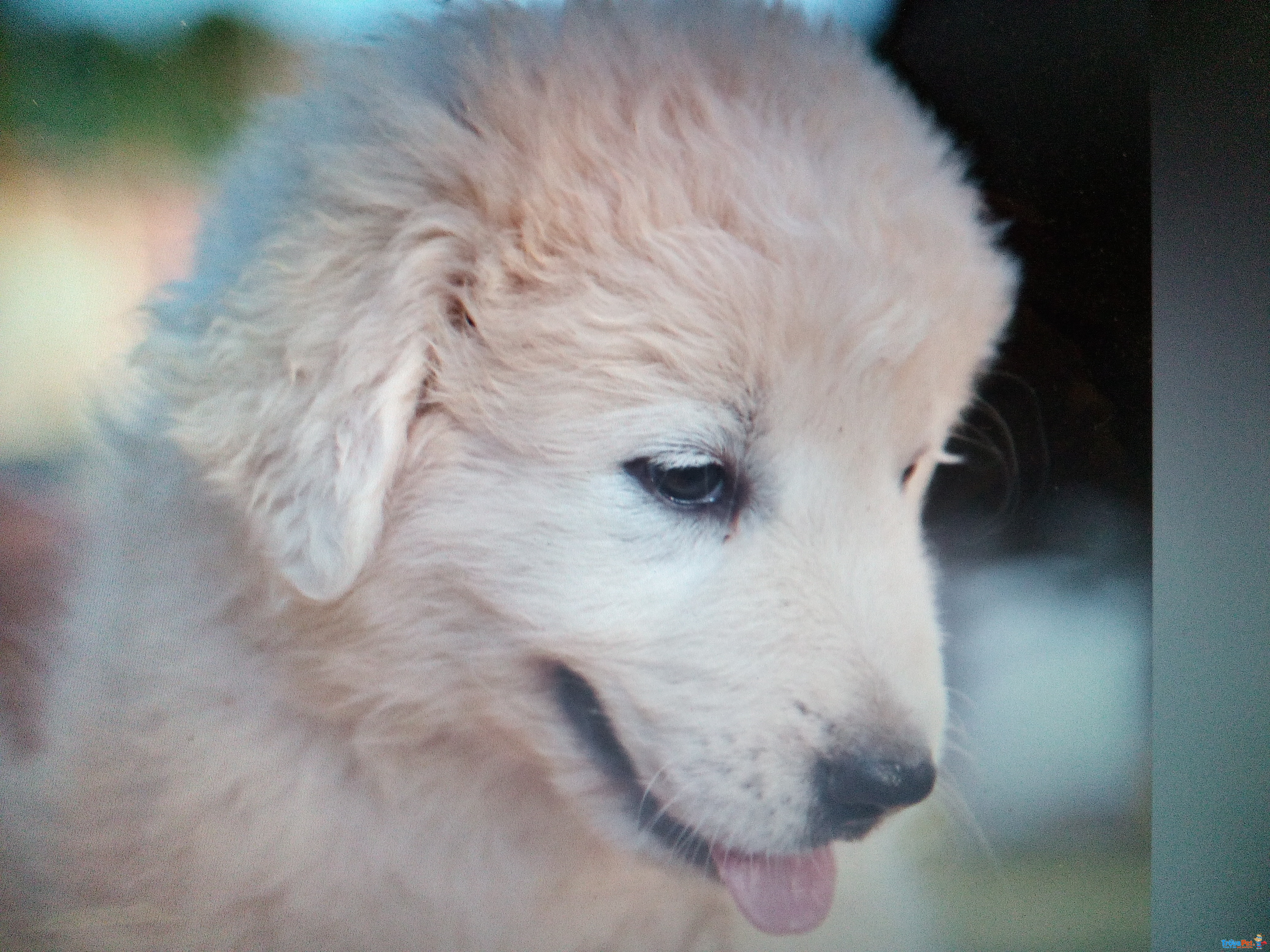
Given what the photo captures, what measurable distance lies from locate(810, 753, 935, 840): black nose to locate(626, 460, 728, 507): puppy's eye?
1.69ft

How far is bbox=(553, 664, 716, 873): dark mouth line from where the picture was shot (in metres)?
1.82

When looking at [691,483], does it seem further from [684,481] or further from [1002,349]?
[1002,349]

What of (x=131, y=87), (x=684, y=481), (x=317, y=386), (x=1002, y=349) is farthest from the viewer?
(x=1002, y=349)

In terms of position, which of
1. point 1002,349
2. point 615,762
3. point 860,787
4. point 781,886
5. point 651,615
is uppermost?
point 1002,349

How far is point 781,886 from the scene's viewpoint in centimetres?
201

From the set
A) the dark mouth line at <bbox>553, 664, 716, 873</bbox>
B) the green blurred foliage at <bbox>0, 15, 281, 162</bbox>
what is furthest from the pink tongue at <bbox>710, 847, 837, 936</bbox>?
the green blurred foliage at <bbox>0, 15, 281, 162</bbox>

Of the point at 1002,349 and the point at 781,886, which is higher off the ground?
the point at 1002,349

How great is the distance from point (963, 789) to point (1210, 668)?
79 centimetres

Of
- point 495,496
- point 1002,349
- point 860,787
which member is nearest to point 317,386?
point 495,496

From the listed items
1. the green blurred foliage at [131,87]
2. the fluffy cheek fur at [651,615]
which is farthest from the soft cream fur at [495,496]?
the green blurred foliage at [131,87]

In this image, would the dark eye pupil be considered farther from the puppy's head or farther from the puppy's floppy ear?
the puppy's floppy ear

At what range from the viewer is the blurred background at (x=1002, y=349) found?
72.5 inches

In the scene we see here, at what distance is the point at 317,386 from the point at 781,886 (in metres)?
1.36

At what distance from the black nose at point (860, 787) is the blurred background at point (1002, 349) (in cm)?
54
